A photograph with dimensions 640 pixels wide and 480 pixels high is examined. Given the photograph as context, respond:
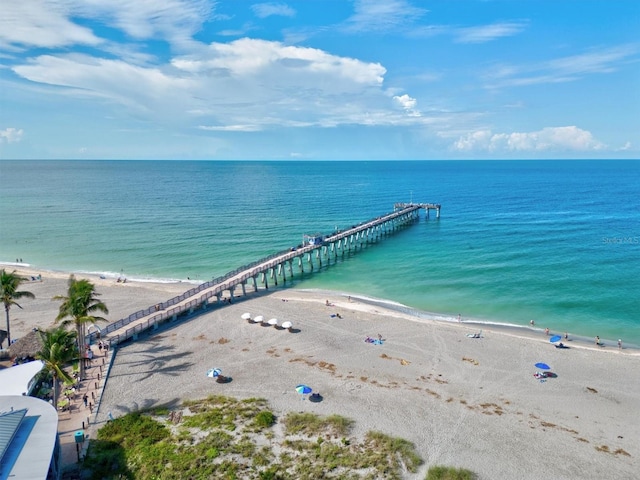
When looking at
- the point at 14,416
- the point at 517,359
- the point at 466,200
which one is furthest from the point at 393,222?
the point at 14,416

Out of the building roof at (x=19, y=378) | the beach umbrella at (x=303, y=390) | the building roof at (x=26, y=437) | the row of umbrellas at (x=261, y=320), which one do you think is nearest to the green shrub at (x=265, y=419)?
the beach umbrella at (x=303, y=390)

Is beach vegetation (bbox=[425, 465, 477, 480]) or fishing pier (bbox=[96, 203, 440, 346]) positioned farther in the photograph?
fishing pier (bbox=[96, 203, 440, 346])

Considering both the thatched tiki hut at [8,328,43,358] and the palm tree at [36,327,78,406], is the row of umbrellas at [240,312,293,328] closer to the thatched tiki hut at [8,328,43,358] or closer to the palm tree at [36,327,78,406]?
the thatched tiki hut at [8,328,43,358]

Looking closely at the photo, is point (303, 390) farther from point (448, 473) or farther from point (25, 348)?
point (25, 348)

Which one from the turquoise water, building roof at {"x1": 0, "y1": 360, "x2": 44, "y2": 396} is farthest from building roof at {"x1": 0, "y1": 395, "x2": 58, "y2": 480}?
the turquoise water

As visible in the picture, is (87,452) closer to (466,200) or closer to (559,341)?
(559,341)

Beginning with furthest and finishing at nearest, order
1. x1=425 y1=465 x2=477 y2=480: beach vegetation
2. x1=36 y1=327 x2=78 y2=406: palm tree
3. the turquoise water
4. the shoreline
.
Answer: the turquoise water → the shoreline → x1=36 y1=327 x2=78 y2=406: palm tree → x1=425 y1=465 x2=477 y2=480: beach vegetation

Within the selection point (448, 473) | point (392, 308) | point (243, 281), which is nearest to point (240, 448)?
point (448, 473)
